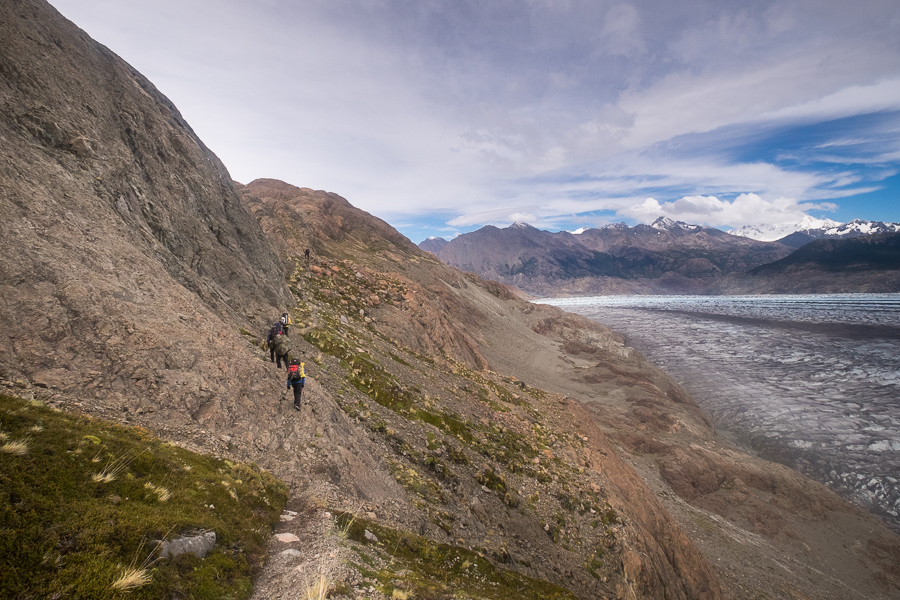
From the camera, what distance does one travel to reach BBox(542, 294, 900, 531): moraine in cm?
3838

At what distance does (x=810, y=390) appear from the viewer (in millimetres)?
58469

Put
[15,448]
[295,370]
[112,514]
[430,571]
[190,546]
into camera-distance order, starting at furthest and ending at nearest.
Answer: [295,370]
[430,571]
[190,546]
[112,514]
[15,448]

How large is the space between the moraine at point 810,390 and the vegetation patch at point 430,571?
1646 inches

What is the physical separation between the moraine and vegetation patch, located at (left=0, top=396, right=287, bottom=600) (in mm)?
51038

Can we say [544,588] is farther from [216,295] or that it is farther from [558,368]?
[558,368]

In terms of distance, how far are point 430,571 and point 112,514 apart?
25.0 ft

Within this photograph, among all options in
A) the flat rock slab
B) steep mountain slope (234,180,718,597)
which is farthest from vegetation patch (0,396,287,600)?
steep mountain slope (234,180,718,597)

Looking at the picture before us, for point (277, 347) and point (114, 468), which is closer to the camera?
point (114, 468)

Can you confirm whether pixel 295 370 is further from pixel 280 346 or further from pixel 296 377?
pixel 280 346

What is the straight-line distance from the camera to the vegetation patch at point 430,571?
798cm

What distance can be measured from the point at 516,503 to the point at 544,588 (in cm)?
411

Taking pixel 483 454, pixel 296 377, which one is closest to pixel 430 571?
pixel 296 377

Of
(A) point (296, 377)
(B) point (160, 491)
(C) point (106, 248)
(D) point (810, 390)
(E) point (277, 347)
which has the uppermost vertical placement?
(C) point (106, 248)

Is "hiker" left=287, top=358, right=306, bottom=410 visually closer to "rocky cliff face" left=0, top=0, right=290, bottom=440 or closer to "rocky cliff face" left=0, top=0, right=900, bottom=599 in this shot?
"rocky cliff face" left=0, top=0, right=900, bottom=599
